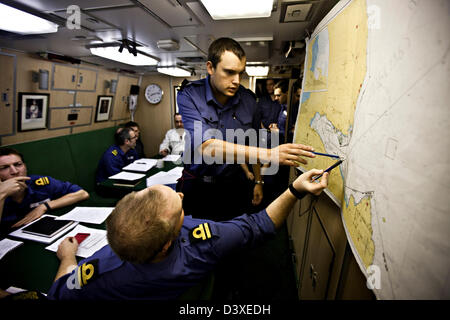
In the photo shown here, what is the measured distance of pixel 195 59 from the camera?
3854 millimetres

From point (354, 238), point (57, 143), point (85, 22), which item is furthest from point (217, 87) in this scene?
point (57, 143)

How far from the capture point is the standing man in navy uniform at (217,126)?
1452mm

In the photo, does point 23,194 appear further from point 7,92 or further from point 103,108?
point 103,108

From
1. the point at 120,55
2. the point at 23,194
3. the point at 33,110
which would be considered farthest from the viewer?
the point at 33,110

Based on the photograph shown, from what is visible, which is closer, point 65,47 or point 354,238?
point 354,238

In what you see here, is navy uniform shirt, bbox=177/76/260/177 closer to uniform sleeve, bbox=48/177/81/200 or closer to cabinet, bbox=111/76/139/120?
uniform sleeve, bbox=48/177/81/200

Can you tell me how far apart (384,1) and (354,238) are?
0.93 meters

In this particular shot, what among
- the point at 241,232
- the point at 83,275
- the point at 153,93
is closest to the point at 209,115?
the point at 241,232

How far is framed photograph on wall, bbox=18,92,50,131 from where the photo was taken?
324cm

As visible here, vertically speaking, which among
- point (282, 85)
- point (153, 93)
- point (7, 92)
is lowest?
point (7, 92)

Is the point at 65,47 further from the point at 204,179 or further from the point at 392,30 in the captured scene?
the point at 392,30

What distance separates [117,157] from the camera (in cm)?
380

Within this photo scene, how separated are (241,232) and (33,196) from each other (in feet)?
7.69

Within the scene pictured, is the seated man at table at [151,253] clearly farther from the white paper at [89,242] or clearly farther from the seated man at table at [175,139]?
the seated man at table at [175,139]
